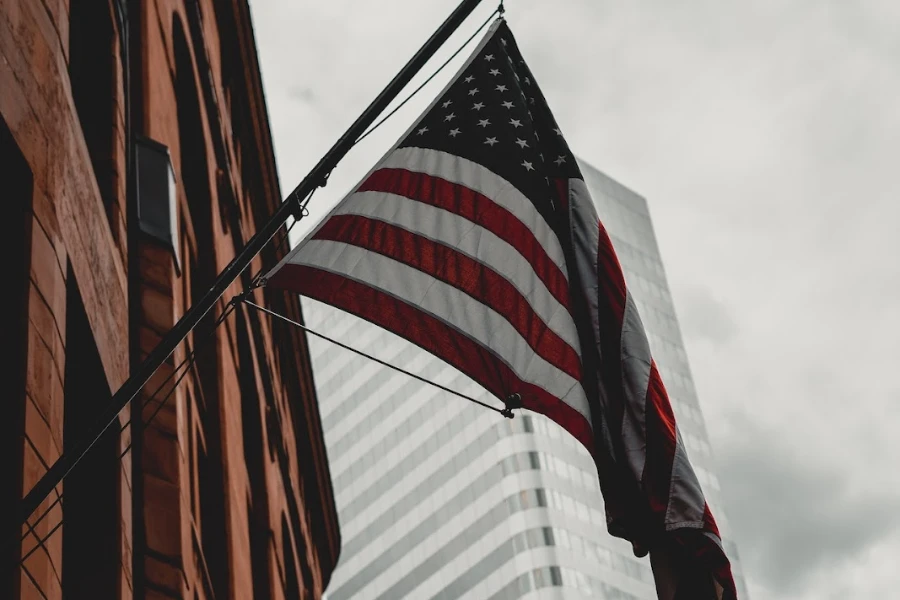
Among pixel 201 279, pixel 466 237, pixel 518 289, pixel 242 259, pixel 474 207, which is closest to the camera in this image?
pixel 242 259

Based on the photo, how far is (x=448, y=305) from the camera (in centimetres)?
993

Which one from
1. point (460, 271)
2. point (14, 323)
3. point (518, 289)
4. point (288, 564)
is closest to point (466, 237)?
point (460, 271)

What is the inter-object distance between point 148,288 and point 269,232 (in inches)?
285

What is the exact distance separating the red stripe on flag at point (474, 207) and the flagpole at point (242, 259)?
115cm

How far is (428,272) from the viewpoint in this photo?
1007 cm

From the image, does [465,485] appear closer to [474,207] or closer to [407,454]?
[407,454]

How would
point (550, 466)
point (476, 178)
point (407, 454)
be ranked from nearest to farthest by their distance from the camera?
point (476, 178), point (550, 466), point (407, 454)

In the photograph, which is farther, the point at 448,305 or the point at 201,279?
the point at 201,279

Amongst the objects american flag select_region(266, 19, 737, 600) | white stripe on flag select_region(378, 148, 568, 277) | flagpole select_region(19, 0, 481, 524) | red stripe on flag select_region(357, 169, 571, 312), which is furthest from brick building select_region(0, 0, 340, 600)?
white stripe on flag select_region(378, 148, 568, 277)

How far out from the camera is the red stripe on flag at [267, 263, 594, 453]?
9.62 metres

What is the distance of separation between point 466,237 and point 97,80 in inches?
284

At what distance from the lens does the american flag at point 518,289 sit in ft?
31.2

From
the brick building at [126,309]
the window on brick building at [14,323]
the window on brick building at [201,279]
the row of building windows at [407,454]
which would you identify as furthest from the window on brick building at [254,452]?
the row of building windows at [407,454]

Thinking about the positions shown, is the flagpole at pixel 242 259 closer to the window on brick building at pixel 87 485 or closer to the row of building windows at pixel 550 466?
the window on brick building at pixel 87 485
